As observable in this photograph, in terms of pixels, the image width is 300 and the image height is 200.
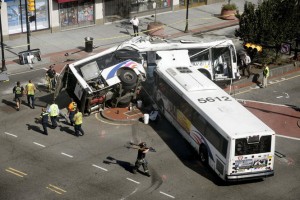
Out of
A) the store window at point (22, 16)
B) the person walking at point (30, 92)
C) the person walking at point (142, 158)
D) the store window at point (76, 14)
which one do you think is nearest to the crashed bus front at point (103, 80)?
the person walking at point (30, 92)

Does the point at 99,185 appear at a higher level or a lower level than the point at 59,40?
lower

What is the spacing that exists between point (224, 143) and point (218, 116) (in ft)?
5.37

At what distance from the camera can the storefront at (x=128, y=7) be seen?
49.5 meters

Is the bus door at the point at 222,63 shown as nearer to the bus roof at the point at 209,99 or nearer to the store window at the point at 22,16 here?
the bus roof at the point at 209,99

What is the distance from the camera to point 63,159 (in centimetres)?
2736

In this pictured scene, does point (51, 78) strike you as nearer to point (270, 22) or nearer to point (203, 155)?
point (203, 155)

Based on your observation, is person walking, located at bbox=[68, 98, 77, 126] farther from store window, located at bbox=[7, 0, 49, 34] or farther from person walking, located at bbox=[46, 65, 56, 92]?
store window, located at bbox=[7, 0, 49, 34]

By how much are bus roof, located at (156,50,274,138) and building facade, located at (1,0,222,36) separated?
543 inches

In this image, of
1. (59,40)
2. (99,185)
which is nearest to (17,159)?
(99,185)

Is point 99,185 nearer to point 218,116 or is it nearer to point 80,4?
point 218,116

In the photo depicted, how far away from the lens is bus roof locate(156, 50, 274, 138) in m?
25.1

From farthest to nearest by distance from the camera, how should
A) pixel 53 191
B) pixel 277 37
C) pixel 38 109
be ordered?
pixel 277 37
pixel 38 109
pixel 53 191

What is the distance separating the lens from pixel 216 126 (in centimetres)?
2548

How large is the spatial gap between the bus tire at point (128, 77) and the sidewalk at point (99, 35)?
984 centimetres
